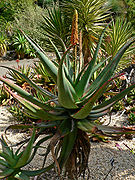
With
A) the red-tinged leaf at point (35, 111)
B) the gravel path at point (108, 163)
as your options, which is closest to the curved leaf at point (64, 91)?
the red-tinged leaf at point (35, 111)

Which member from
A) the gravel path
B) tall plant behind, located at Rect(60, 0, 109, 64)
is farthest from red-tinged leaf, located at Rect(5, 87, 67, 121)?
tall plant behind, located at Rect(60, 0, 109, 64)

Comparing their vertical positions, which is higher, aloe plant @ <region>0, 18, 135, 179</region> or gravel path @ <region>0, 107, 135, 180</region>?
aloe plant @ <region>0, 18, 135, 179</region>

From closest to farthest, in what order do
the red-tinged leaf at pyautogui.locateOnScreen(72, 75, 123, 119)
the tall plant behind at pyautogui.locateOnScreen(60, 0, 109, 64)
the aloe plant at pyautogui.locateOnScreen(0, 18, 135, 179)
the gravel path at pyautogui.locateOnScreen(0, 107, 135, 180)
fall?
the red-tinged leaf at pyautogui.locateOnScreen(72, 75, 123, 119) < the aloe plant at pyautogui.locateOnScreen(0, 18, 135, 179) < the gravel path at pyautogui.locateOnScreen(0, 107, 135, 180) < the tall plant behind at pyautogui.locateOnScreen(60, 0, 109, 64)

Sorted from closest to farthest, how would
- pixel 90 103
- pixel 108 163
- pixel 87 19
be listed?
pixel 90 103
pixel 108 163
pixel 87 19

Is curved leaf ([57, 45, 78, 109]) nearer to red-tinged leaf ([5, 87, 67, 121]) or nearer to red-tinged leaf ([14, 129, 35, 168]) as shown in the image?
red-tinged leaf ([5, 87, 67, 121])

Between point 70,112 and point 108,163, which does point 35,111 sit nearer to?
point 70,112

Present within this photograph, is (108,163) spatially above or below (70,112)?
below

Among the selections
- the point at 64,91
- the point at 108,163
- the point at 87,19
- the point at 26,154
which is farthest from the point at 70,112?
the point at 87,19

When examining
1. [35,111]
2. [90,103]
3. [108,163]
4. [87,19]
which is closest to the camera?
[90,103]

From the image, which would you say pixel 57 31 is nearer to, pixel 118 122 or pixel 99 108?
pixel 118 122

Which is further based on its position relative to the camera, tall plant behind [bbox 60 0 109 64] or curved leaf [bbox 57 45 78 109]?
tall plant behind [bbox 60 0 109 64]

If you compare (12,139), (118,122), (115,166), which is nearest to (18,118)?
(12,139)

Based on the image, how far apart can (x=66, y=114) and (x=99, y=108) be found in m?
0.28

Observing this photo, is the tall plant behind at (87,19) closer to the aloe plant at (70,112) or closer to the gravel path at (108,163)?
the gravel path at (108,163)
